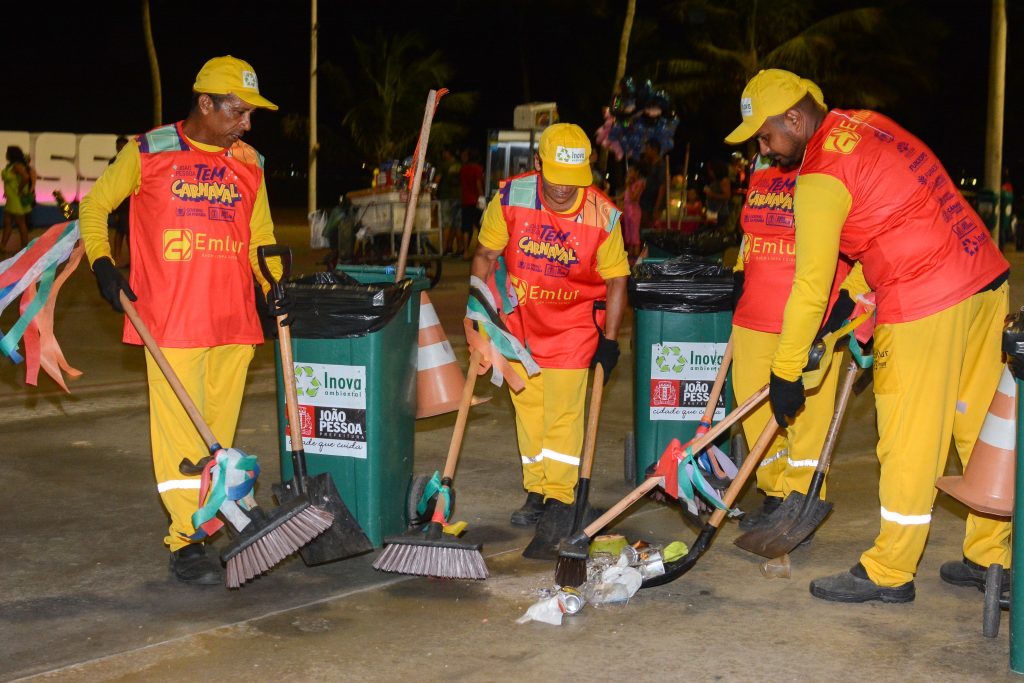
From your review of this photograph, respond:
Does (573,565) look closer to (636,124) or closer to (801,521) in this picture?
(801,521)

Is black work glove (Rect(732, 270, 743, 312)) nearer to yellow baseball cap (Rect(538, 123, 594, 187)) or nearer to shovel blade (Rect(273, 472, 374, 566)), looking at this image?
yellow baseball cap (Rect(538, 123, 594, 187))

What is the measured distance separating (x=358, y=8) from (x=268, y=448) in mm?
41827

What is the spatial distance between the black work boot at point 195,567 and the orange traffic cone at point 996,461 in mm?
2732

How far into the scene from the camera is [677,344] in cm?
595

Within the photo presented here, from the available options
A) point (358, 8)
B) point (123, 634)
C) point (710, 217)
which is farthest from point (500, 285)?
point (358, 8)

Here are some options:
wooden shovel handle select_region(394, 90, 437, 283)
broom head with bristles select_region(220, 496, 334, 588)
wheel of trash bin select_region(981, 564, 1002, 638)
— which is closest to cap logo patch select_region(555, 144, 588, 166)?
wooden shovel handle select_region(394, 90, 437, 283)

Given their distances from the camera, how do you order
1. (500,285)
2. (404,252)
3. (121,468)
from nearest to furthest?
(404,252) < (500,285) < (121,468)

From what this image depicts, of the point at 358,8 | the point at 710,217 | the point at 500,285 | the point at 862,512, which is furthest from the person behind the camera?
the point at 358,8

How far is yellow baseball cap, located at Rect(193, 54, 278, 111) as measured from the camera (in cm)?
483

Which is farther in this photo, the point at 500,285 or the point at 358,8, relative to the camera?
the point at 358,8

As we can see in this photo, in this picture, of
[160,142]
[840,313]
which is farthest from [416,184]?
[840,313]

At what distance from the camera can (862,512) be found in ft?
19.8

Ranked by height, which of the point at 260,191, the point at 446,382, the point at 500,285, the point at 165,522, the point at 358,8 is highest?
the point at 358,8

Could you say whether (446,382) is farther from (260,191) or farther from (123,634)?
(123,634)
